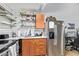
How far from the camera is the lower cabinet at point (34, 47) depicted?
1.68m

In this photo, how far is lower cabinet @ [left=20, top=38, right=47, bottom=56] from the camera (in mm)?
1684

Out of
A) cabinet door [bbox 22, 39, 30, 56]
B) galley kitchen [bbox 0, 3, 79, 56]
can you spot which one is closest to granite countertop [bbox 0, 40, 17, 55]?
galley kitchen [bbox 0, 3, 79, 56]

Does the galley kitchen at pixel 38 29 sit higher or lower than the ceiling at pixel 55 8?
lower

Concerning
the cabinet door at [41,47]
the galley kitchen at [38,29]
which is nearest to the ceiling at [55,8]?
the galley kitchen at [38,29]

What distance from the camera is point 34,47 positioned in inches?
67.7

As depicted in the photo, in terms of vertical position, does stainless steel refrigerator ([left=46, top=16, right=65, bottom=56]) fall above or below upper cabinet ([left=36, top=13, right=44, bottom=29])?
below

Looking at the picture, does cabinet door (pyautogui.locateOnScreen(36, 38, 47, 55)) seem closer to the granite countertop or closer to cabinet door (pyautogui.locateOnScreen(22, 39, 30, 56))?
cabinet door (pyautogui.locateOnScreen(22, 39, 30, 56))

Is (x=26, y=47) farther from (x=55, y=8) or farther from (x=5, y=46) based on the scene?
(x=55, y=8)

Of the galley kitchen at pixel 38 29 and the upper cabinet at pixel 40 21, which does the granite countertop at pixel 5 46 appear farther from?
the upper cabinet at pixel 40 21

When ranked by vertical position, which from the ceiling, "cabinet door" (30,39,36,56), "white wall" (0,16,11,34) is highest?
the ceiling

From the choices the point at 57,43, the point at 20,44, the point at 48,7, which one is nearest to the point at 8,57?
the point at 20,44

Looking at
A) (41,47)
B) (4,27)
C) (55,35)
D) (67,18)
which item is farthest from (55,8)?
(4,27)

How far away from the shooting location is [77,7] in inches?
66.3

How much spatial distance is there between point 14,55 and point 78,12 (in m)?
0.91
